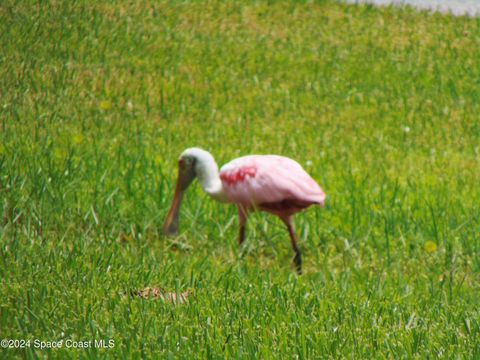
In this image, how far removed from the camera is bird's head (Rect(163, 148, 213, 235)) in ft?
18.4

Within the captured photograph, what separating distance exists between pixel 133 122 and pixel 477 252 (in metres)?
3.59

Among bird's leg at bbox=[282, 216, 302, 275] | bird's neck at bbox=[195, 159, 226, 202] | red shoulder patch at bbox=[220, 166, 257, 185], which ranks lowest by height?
bird's leg at bbox=[282, 216, 302, 275]

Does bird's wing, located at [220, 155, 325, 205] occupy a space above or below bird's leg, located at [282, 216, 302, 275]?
above

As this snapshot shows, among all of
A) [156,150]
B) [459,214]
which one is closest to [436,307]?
[459,214]

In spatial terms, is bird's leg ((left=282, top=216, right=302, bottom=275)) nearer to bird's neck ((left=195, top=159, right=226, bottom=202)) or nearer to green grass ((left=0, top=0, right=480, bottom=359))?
green grass ((left=0, top=0, right=480, bottom=359))

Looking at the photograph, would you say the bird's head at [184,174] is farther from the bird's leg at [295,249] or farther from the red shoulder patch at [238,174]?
the bird's leg at [295,249]

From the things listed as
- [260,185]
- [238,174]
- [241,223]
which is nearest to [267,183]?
[260,185]

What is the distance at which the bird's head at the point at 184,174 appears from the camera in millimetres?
5598

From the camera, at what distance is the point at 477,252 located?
5621 mm

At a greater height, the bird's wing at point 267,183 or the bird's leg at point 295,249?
the bird's wing at point 267,183

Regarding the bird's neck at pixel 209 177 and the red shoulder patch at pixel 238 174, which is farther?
the bird's neck at pixel 209 177

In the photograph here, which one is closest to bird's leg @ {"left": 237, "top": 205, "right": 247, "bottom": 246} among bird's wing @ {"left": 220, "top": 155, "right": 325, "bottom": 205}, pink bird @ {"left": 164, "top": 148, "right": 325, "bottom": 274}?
pink bird @ {"left": 164, "top": 148, "right": 325, "bottom": 274}

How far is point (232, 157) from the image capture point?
23.9 ft

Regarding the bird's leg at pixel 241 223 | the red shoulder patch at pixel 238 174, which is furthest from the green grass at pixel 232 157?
the red shoulder patch at pixel 238 174
